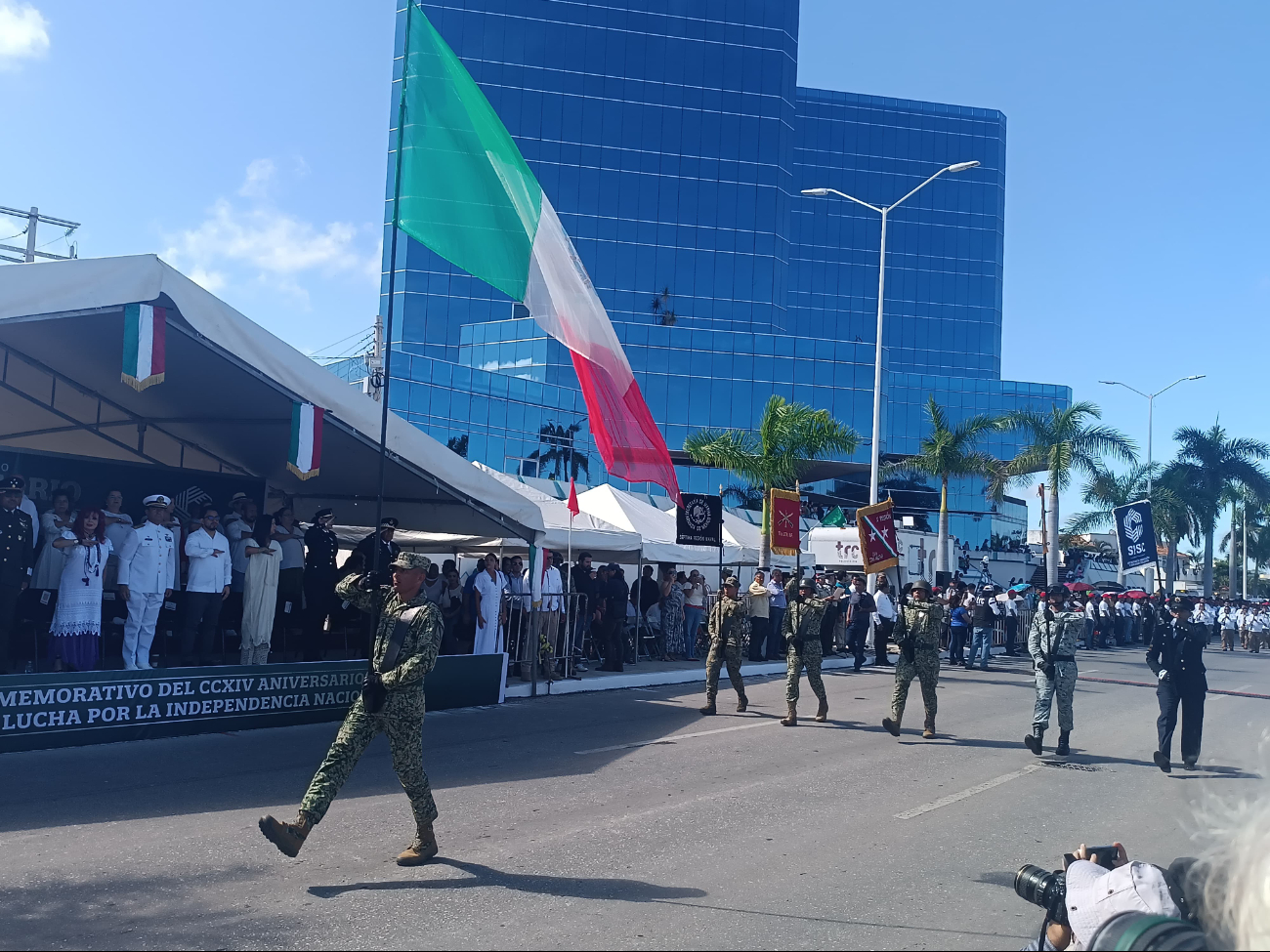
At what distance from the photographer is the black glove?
19.9 ft

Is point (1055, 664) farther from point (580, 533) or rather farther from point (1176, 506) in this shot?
point (1176, 506)

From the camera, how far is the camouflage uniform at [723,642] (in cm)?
1371

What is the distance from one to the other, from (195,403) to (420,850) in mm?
10079

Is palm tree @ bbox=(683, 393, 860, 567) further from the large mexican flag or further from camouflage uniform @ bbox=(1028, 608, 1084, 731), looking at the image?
camouflage uniform @ bbox=(1028, 608, 1084, 731)

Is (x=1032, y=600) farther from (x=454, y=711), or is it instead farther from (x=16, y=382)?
(x=16, y=382)

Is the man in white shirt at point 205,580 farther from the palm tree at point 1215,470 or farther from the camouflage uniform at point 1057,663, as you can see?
the palm tree at point 1215,470

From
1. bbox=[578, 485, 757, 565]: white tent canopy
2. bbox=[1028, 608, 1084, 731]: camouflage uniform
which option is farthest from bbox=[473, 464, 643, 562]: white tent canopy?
bbox=[1028, 608, 1084, 731]: camouflage uniform

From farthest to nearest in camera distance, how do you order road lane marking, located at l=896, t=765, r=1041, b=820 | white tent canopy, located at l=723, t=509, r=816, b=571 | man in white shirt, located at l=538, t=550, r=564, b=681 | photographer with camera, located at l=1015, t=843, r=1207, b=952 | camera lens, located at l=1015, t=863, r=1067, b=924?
1. white tent canopy, located at l=723, t=509, r=816, b=571
2. man in white shirt, located at l=538, t=550, r=564, b=681
3. road lane marking, located at l=896, t=765, r=1041, b=820
4. camera lens, located at l=1015, t=863, r=1067, b=924
5. photographer with camera, located at l=1015, t=843, r=1207, b=952

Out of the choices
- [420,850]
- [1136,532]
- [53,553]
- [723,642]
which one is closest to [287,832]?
[420,850]

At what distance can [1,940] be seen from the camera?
189 inches

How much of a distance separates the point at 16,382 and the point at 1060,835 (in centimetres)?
1334

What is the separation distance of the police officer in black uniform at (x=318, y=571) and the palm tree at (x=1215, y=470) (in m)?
51.4

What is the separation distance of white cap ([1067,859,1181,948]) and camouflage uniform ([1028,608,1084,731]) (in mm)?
7902

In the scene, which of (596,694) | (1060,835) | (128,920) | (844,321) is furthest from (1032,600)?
(844,321)
